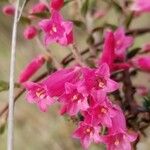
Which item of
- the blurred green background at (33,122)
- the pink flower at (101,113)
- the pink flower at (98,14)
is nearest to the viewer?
the pink flower at (101,113)

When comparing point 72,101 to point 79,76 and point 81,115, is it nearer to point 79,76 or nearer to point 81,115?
point 79,76

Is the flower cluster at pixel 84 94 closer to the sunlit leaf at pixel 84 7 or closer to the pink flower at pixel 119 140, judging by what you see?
the pink flower at pixel 119 140

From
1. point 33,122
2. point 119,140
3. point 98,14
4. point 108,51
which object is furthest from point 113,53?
point 33,122

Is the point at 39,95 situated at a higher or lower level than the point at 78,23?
lower

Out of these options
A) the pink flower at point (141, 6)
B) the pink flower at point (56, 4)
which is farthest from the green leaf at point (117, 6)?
the pink flower at point (56, 4)

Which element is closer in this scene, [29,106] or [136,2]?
[136,2]

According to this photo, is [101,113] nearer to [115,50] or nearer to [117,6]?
[115,50]

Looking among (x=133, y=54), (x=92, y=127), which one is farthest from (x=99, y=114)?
(x=133, y=54)
